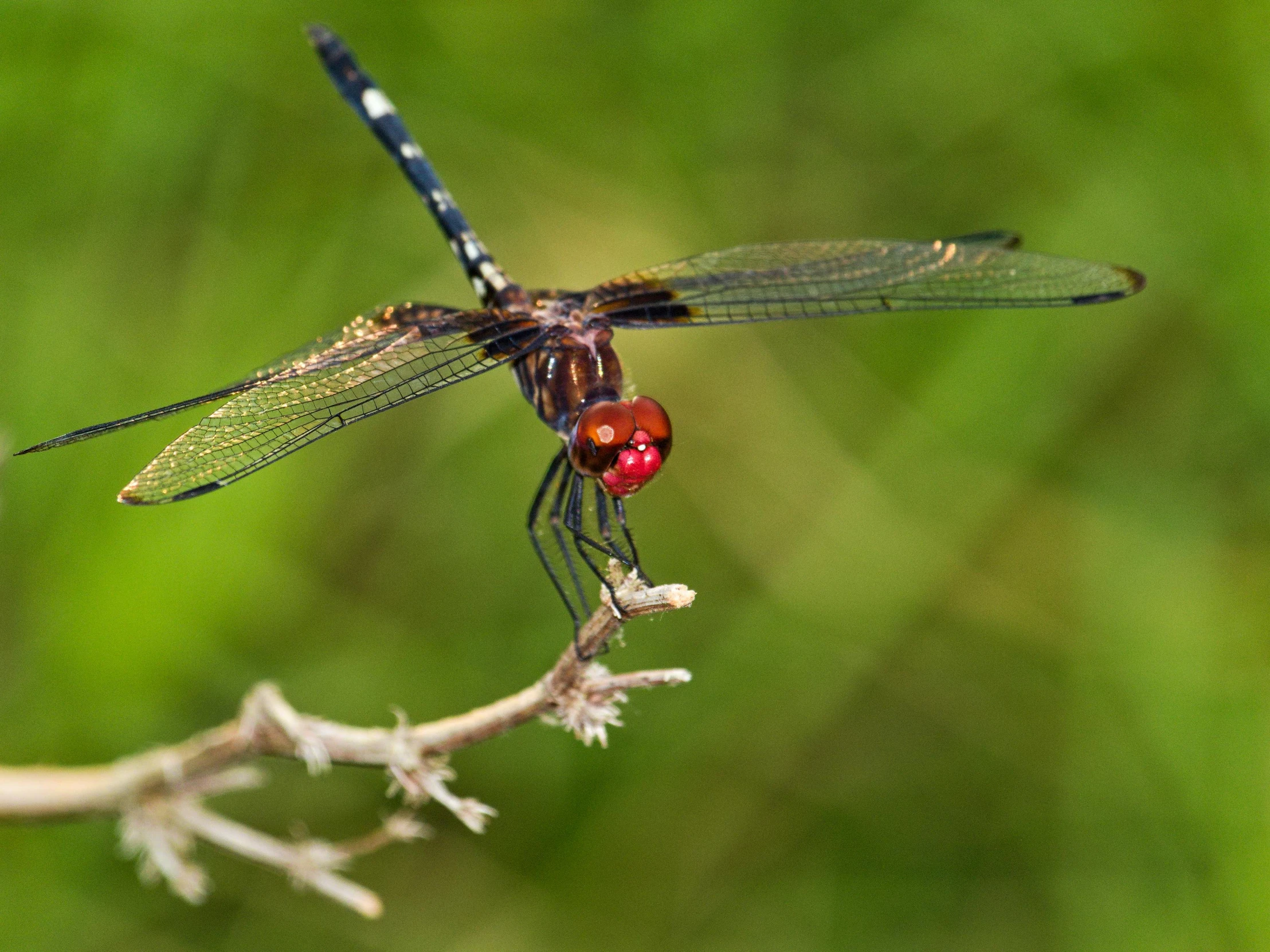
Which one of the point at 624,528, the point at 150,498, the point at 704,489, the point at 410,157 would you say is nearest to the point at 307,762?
the point at 150,498

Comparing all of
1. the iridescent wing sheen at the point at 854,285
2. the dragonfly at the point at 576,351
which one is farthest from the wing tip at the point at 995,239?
the iridescent wing sheen at the point at 854,285

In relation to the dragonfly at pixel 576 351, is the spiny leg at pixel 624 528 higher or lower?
lower

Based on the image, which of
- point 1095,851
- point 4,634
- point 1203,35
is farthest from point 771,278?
point 4,634

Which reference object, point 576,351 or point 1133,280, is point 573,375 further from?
point 1133,280

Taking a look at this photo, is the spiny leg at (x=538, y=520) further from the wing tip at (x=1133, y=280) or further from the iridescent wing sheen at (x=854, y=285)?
the wing tip at (x=1133, y=280)

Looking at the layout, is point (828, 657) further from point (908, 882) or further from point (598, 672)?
point (598, 672)

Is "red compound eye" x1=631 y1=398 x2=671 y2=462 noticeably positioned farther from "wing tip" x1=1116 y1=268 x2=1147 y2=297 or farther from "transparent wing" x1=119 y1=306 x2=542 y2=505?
"wing tip" x1=1116 y1=268 x2=1147 y2=297
